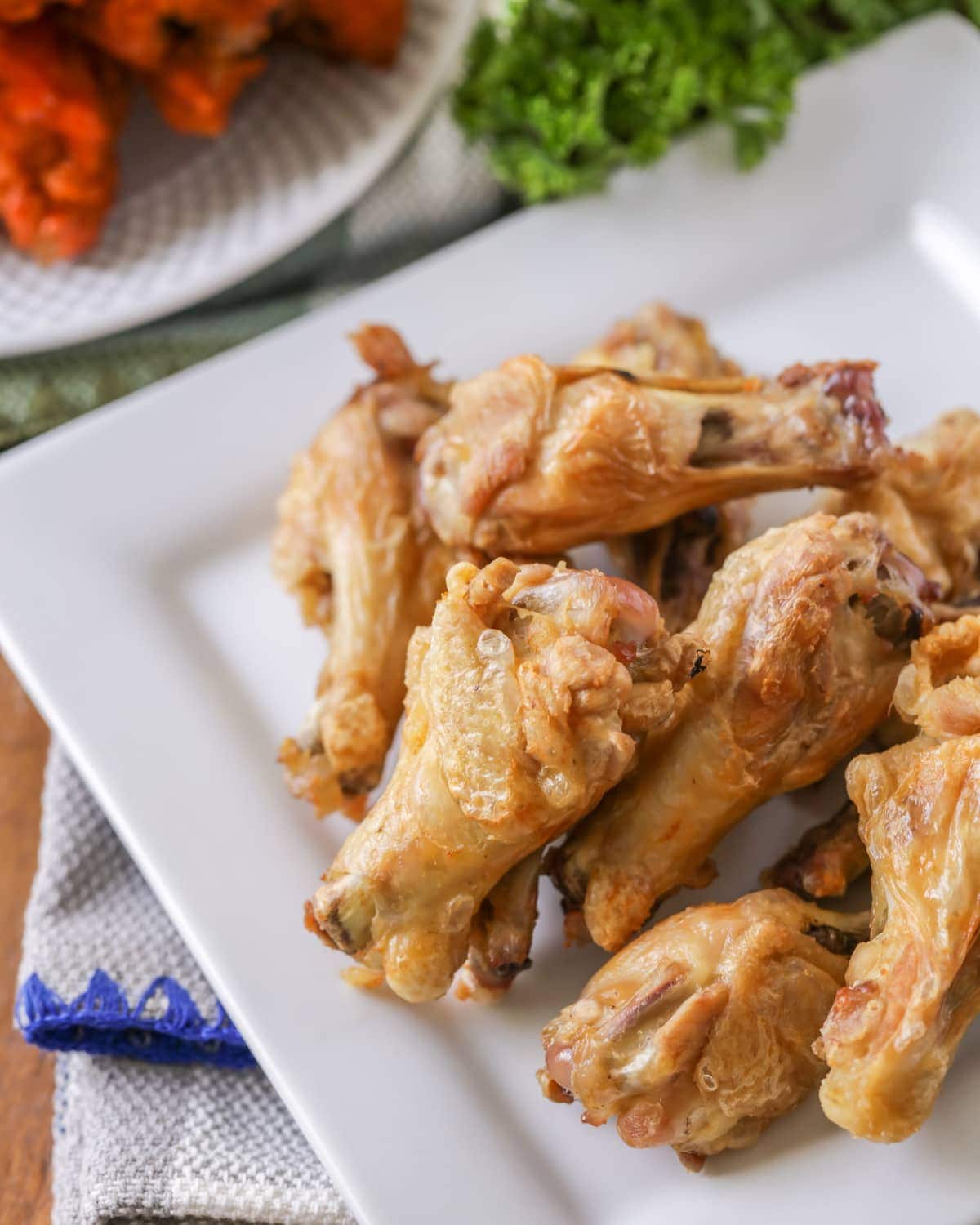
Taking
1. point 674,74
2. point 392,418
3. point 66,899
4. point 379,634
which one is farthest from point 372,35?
point 66,899

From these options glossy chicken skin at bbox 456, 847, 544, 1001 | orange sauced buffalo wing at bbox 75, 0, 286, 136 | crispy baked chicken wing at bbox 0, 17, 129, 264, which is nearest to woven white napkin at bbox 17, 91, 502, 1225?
glossy chicken skin at bbox 456, 847, 544, 1001

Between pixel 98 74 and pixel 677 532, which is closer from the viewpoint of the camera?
pixel 677 532

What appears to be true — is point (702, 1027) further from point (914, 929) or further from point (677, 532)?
point (677, 532)

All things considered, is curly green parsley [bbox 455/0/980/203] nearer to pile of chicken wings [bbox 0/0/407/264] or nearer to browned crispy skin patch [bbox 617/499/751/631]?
pile of chicken wings [bbox 0/0/407/264]

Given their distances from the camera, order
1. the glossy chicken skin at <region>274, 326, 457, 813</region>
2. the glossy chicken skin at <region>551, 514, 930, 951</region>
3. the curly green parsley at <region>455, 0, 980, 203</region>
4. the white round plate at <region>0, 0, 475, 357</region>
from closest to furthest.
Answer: the glossy chicken skin at <region>551, 514, 930, 951</region>, the glossy chicken skin at <region>274, 326, 457, 813</region>, the curly green parsley at <region>455, 0, 980, 203</region>, the white round plate at <region>0, 0, 475, 357</region>

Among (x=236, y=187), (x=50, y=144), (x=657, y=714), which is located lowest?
(x=657, y=714)

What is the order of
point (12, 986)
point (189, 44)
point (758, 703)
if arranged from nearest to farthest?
point (758, 703) → point (12, 986) → point (189, 44)

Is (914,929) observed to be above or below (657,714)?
below

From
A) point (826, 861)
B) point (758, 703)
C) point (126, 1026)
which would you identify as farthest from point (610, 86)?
point (126, 1026)
